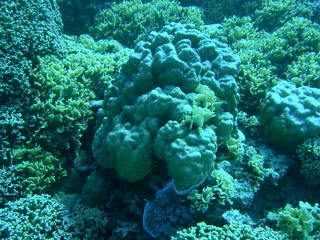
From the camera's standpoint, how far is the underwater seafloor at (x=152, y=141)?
3107 millimetres

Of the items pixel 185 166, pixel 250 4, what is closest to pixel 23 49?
pixel 185 166

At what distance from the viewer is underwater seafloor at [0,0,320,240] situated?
311 cm

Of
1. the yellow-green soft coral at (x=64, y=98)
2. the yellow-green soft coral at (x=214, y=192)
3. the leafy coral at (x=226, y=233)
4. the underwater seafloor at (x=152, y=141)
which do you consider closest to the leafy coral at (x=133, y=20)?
the underwater seafloor at (x=152, y=141)

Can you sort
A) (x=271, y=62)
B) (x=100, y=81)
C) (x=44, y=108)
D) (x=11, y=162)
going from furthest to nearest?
(x=271, y=62), (x=100, y=81), (x=44, y=108), (x=11, y=162)

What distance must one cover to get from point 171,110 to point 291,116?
1.98 metres

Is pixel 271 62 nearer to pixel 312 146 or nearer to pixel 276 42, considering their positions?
pixel 276 42

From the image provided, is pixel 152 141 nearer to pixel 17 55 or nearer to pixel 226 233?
pixel 226 233

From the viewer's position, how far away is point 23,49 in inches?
166

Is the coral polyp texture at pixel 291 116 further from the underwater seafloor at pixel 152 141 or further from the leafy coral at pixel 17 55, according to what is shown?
the leafy coral at pixel 17 55

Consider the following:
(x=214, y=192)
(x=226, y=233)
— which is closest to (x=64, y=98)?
(x=214, y=192)

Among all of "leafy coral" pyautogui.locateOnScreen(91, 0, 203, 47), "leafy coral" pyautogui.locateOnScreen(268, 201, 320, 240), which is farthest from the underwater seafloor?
"leafy coral" pyautogui.locateOnScreen(91, 0, 203, 47)

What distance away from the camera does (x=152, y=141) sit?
3168 mm

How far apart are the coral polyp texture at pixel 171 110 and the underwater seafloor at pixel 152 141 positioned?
17mm

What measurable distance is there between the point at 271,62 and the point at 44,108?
464 cm
